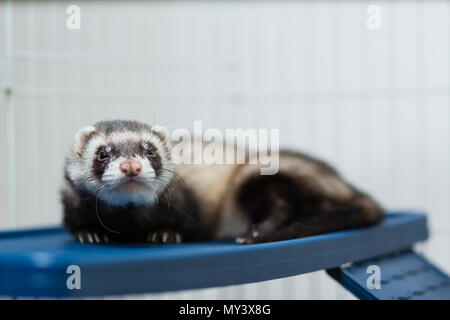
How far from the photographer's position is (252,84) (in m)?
1.85

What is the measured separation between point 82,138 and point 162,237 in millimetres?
262

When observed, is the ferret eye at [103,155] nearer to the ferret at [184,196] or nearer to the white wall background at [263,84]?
the ferret at [184,196]

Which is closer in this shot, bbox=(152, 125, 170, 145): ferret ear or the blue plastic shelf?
Answer: the blue plastic shelf

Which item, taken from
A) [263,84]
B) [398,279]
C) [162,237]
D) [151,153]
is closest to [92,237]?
[162,237]

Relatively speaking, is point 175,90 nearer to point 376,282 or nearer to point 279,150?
point 279,150

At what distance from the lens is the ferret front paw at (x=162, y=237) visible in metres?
0.98

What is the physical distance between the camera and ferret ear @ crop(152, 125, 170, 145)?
0.91m

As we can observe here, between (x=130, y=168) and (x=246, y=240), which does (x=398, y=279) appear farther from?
(x=130, y=168)

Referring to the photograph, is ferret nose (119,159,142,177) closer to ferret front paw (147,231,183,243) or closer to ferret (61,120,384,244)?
ferret (61,120,384,244)

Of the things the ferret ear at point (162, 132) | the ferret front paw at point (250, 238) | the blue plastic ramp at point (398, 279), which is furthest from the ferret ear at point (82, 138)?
the blue plastic ramp at point (398, 279)

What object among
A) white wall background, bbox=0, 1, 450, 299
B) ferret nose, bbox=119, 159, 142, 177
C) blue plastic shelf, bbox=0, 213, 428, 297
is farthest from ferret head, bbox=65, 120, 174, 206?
white wall background, bbox=0, 1, 450, 299

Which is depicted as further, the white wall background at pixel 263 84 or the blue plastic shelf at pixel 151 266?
the white wall background at pixel 263 84

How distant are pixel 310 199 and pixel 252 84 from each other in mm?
788
